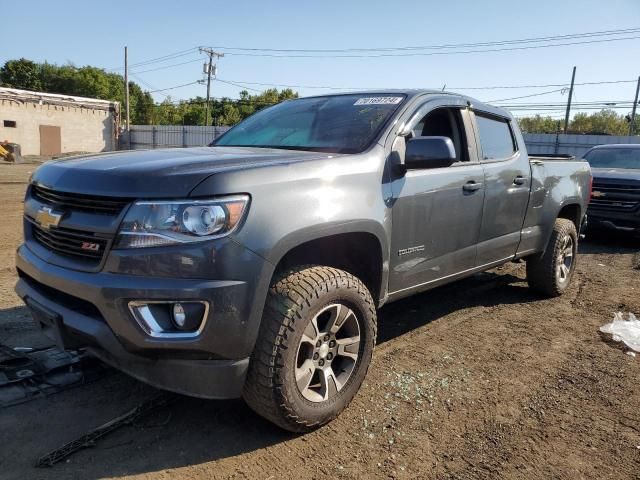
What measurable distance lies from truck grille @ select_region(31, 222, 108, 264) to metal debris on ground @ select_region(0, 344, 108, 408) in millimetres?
938

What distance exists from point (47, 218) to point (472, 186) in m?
2.75

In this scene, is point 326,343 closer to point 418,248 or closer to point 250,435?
point 250,435

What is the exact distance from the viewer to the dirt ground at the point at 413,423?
2564mm

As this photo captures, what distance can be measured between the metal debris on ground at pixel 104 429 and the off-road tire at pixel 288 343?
2.30ft

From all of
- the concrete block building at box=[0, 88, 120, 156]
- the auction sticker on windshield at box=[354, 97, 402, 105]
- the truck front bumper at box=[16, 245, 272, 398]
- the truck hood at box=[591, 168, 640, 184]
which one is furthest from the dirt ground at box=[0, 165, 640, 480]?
the concrete block building at box=[0, 88, 120, 156]

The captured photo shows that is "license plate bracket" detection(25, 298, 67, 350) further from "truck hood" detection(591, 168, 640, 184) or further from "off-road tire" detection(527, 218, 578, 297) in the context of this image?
"truck hood" detection(591, 168, 640, 184)

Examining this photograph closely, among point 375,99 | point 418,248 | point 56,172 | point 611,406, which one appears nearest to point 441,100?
point 375,99

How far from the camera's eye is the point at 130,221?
2344 mm

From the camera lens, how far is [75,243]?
254cm

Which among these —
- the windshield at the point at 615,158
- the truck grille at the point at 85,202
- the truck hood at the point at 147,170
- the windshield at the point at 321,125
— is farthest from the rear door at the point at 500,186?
the windshield at the point at 615,158

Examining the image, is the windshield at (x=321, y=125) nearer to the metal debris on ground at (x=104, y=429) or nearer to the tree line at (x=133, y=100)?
the metal debris on ground at (x=104, y=429)

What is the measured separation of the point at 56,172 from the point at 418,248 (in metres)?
2.16

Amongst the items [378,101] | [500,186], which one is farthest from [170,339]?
Answer: [500,186]

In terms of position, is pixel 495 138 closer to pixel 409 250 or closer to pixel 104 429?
pixel 409 250
